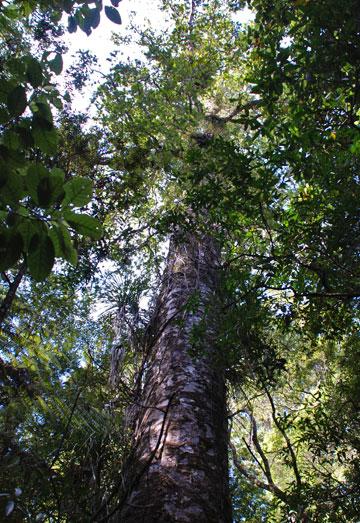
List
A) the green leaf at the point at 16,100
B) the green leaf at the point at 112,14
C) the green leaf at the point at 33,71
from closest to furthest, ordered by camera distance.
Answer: the green leaf at the point at 16,100 → the green leaf at the point at 33,71 → the green leaf at the point at 112,14

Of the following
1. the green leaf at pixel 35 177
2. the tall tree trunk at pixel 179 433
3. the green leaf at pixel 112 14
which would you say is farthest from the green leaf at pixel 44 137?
the tall tree trunk at pixel 179 433

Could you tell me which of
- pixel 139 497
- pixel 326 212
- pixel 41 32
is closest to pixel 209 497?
pixel 139 497

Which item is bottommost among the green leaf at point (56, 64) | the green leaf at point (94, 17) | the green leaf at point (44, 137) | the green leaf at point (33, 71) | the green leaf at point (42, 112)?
the green leaf at point (44, 137)

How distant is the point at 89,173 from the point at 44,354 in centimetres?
320

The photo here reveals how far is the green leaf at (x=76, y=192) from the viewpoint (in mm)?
1076

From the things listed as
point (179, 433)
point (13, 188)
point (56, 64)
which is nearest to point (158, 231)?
point (179, 433)

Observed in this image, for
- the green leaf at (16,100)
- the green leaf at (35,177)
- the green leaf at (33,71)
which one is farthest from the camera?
the green leaf at (33,71)

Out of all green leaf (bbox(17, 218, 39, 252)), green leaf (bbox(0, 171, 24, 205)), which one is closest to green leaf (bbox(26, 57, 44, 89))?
green leaf (bbox(0, 171, 24, 205))

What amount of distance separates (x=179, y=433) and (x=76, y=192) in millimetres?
1919

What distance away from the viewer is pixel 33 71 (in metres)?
1.38

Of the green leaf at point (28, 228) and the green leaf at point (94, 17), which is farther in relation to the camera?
the green leaf at point (94, 17)

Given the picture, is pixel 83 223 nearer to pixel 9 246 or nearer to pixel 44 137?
pixel 9 246

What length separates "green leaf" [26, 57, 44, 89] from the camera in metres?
1.38

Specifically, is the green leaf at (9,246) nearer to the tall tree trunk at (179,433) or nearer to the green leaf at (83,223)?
the green leaf at (83,223)
